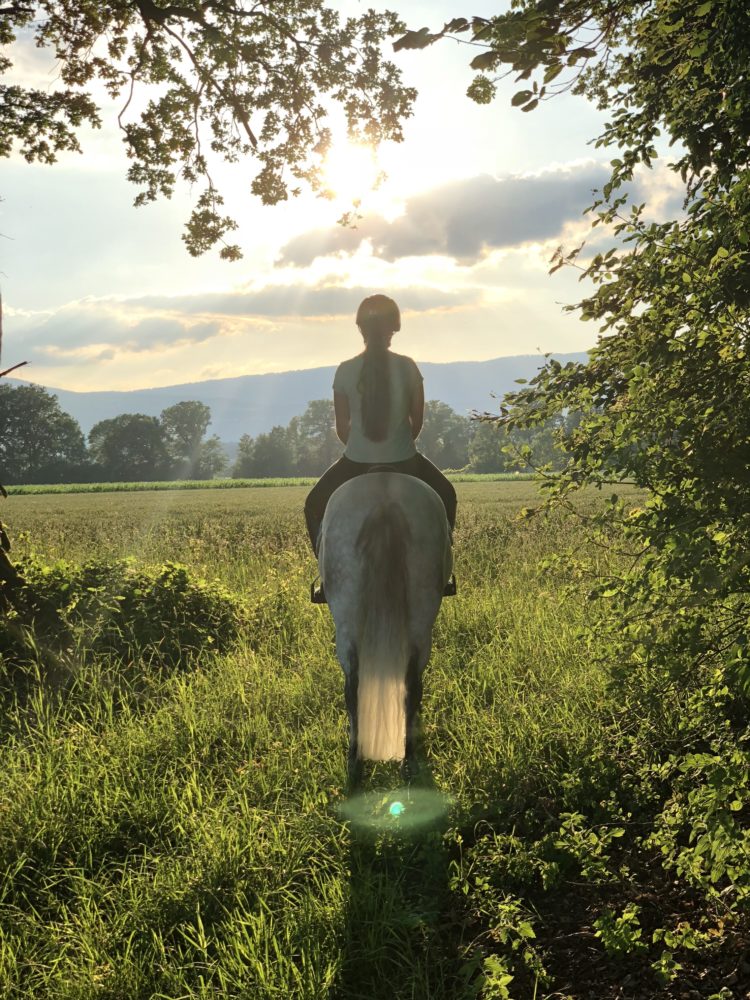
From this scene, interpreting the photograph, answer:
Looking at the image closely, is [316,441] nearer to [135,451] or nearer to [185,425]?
[185,425]

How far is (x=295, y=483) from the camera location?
6406 cm

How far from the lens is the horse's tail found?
4656 mm

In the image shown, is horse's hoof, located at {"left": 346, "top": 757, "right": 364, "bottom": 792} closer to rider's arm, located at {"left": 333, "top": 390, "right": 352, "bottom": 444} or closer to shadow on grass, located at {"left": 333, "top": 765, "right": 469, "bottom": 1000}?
shadow on grass, located at {"left": 333, "top": 765, "right": 469, "bottom": 1000}

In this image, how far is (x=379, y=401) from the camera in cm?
494

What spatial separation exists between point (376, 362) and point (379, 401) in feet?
0.86

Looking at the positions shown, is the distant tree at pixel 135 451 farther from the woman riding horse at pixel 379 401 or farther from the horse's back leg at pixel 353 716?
the horse's back leg at pixel 353 716

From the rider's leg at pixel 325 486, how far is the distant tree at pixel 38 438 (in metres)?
89.3

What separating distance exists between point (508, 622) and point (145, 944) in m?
5.27

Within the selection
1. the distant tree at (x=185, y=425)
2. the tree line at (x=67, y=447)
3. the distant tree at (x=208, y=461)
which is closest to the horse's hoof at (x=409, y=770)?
the tree line at (x=67, y=447)

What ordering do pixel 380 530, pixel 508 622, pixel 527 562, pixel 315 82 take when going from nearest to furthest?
1. pixel 380 530
2. pixel 508 622
3. pixel 315 82
4. pixel 527 562

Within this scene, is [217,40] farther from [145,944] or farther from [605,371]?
[145,944]

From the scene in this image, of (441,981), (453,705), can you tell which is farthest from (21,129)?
(441,981)

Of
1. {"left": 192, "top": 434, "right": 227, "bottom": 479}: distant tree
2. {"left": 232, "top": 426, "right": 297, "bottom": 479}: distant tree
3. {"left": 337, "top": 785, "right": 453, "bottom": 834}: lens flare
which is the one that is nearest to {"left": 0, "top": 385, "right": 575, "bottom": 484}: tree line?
{"left": 232, "top": 426, "right": 297, "bottom": 479}: distant tree

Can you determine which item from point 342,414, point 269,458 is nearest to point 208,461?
point 269,458
